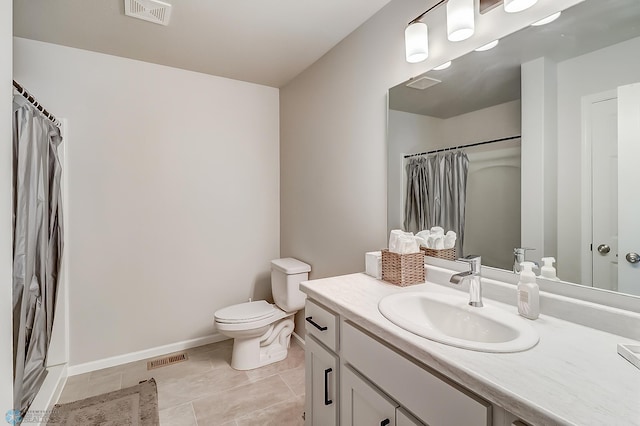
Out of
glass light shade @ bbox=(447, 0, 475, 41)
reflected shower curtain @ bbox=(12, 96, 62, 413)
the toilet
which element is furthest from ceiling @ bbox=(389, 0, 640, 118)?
reflected shower curtain @ bbox=(12, 96, 62, 413)

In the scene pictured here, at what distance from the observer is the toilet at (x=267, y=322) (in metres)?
2.20

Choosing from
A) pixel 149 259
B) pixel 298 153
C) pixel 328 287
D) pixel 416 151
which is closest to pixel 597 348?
pixel 328 287

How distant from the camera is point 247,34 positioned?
2055 millimetres

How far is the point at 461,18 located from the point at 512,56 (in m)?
0.26

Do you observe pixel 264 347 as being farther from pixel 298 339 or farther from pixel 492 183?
pixel 492 183

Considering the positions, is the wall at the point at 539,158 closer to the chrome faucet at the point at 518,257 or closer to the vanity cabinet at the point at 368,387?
the chrome faucet at the point at 518,257

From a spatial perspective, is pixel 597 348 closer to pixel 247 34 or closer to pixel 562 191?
pixel 562 191

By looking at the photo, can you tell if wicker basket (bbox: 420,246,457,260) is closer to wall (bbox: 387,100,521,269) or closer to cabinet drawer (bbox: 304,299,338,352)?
wall (bbox: 387,100,521,269)

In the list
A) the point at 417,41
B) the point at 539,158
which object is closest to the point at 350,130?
the point at 417,41

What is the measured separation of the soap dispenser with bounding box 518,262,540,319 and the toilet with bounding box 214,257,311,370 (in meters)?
1.65

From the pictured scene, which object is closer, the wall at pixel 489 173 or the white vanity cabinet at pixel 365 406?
the white vanity cabinet at pixel 365 406

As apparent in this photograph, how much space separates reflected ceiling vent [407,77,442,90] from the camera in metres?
1.52

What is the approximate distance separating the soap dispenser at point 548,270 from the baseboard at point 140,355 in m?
2.57
